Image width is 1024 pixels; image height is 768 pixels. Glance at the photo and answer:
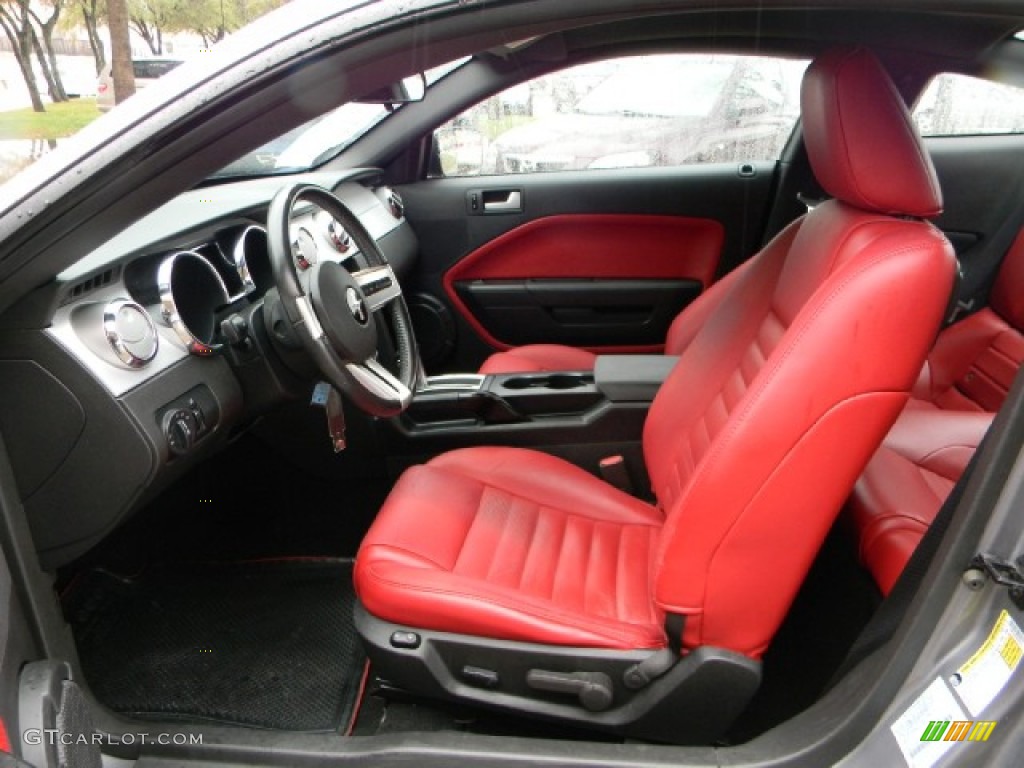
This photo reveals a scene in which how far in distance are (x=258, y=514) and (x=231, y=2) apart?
1386 mm

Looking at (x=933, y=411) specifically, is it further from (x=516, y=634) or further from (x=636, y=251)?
(x=516, y=634)

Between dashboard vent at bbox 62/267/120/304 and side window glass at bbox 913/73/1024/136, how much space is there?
6.31ft

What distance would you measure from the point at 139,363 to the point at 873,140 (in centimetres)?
115

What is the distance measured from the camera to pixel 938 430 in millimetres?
1794

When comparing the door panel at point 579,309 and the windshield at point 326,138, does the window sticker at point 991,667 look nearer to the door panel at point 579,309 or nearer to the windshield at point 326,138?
the door panel at point 579,309

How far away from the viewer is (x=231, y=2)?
126 cm

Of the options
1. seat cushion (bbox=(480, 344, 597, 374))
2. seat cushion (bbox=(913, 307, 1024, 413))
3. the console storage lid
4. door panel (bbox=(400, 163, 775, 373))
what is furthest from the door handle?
seat cushion (bbox=(913, 307, 1024, 413))

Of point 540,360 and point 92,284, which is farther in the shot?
point 540,360

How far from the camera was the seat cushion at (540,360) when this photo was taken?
231cm

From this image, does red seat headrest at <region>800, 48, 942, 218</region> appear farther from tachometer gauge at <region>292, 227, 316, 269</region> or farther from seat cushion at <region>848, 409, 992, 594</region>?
tachometer gauge at <region>292, 227, 316, 269</region>

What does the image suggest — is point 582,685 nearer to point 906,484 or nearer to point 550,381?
point 906,484

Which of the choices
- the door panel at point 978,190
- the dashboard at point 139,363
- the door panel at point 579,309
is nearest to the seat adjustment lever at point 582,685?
the dashboard at point 139,363

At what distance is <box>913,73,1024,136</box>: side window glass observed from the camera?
2.13m

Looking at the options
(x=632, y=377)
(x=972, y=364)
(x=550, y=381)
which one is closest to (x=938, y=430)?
(x=972, y=364)
